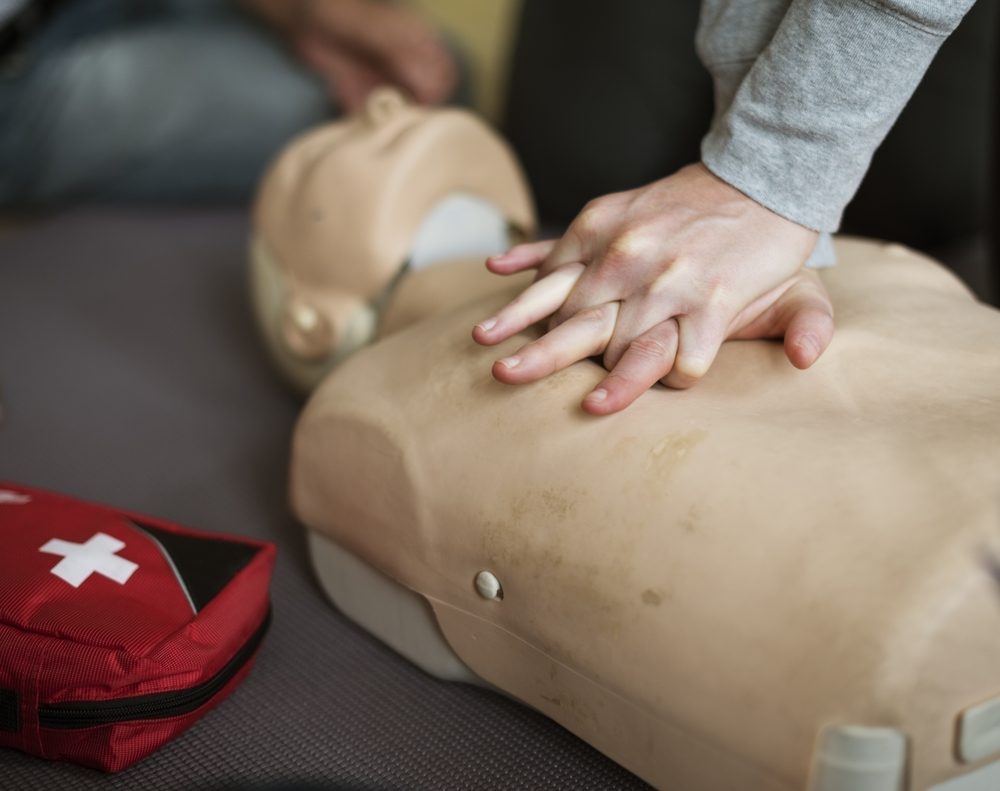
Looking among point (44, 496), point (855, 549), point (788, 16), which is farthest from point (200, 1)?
point (855, 549)

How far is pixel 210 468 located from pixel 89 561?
35 centimetres

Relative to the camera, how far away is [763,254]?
657 millimetres

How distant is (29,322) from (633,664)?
1.06 m

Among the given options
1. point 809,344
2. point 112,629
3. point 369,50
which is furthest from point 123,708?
point 369,50

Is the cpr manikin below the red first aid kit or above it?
above

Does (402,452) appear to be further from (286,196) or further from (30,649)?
(286,196)

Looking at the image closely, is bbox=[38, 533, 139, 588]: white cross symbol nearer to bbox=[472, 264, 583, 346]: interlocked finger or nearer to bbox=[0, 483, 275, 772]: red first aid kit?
bbox=[0, 483, 275, 772]: red first aid kit

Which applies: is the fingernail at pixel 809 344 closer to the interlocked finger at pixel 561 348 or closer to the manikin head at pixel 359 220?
the interlocked finger at pixel 561 348

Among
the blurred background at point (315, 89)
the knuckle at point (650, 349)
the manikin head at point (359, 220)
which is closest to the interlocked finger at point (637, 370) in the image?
the knuckle at point (650, 349)

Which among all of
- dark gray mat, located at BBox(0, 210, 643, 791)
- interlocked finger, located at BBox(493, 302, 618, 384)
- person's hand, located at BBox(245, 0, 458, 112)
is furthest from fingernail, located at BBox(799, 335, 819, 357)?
person's hand, located at BBox(245, 0, 458, 112)

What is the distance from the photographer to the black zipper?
62cm

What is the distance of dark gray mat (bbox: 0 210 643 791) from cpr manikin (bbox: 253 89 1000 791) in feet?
0.15

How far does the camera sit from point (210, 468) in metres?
1.03

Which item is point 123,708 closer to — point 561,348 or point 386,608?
point 386,608
